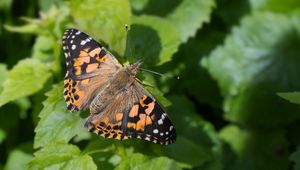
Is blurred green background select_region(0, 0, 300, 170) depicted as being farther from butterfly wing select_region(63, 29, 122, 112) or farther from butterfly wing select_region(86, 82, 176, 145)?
butterfly wing select_region(86, 82, 176, 145)

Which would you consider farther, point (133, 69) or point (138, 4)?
point (138, 4)

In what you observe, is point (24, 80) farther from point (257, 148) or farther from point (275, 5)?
point (275, 5)

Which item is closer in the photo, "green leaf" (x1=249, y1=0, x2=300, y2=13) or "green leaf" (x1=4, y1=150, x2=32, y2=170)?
"green leaf" (x1=4, y1=150, x2=32, y2=170)

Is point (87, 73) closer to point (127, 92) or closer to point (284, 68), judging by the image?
point (127, 92)

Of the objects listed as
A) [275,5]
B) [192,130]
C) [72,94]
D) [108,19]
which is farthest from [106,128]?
[275,5]

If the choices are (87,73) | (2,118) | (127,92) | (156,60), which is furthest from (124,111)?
(2,118)

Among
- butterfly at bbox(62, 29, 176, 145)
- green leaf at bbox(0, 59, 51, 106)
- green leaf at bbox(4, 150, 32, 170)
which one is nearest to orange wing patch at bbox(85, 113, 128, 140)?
butterfly at bbox(62, 29, 176, 145)
